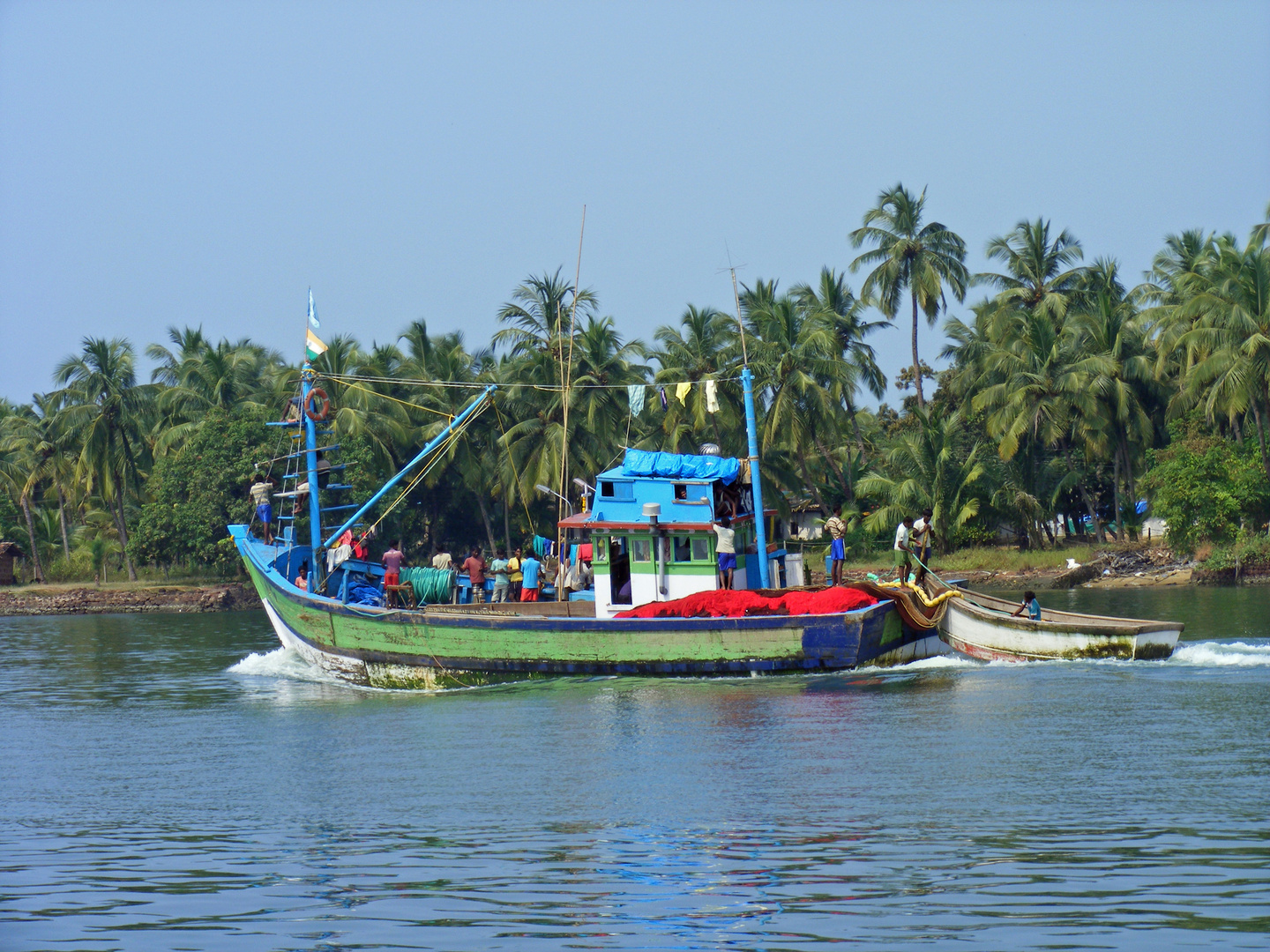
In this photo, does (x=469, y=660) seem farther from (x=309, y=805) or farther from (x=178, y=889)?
(x=178, y=889)

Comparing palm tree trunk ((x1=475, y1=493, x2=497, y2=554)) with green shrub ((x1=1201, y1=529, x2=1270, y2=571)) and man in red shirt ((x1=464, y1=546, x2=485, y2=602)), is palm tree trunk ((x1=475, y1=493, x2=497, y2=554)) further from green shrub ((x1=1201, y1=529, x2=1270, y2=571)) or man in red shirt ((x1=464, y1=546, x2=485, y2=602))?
green shrub ((x1=1201, y1=529, x2=1270, y2=571))

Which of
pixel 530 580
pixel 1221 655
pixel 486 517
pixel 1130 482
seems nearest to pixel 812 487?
pixel 1130 482

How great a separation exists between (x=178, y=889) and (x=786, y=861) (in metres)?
5.07

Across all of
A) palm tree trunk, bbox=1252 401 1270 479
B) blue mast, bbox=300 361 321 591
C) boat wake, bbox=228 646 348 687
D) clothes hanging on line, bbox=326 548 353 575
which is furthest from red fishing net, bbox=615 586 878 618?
palm tree trunk, bbox=1252 401 1270 479

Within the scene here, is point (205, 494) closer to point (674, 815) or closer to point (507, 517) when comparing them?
point (507, 517)

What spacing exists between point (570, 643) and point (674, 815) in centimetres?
917

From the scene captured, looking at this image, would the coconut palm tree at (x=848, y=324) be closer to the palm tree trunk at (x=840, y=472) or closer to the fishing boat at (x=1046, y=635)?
the palm tree trunk at (x=840, y=472)

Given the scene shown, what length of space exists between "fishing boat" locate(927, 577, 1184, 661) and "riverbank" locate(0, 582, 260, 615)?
3482 centimetres

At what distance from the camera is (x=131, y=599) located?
51062 mm

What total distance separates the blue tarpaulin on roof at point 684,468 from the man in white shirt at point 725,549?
2.60ft

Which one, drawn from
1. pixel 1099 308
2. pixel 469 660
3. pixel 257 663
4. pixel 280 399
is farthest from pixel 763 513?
pixel 280 399

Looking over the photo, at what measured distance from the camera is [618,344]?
159ft

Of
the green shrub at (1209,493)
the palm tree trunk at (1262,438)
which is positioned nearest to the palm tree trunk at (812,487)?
the green shrub at (1209,493)

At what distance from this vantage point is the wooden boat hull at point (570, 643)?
67.2 ft
